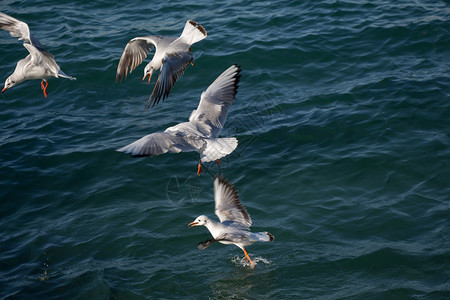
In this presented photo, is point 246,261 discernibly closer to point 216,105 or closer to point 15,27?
point 216,105

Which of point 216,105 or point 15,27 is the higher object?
point 15,27

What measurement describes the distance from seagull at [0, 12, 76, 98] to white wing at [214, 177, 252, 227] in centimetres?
329

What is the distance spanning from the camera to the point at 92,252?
25.0ft

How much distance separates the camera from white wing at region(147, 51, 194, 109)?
331 inches

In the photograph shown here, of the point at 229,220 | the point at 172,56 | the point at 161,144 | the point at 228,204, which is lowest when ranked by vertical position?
the point at 229,220

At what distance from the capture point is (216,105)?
8.41 m

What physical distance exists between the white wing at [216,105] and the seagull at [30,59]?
218 cm

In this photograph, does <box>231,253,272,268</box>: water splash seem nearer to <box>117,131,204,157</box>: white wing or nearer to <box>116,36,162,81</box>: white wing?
<box>117,131,204,157</box>: white wing

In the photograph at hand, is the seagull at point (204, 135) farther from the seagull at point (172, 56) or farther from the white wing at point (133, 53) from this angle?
the white wing at point (133, 53)

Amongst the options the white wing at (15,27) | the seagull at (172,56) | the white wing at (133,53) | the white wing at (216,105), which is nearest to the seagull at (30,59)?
the white wing at (15,27)

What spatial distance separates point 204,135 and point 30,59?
3646mm

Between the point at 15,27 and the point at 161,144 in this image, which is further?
the point at 15,27

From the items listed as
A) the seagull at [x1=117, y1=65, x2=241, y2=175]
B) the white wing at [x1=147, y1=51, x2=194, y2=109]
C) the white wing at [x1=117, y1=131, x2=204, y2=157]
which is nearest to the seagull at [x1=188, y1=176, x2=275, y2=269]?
the seagull at [x1=117, y1=65, x2=241, y2=175]

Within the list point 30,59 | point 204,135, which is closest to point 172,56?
point 204,135
